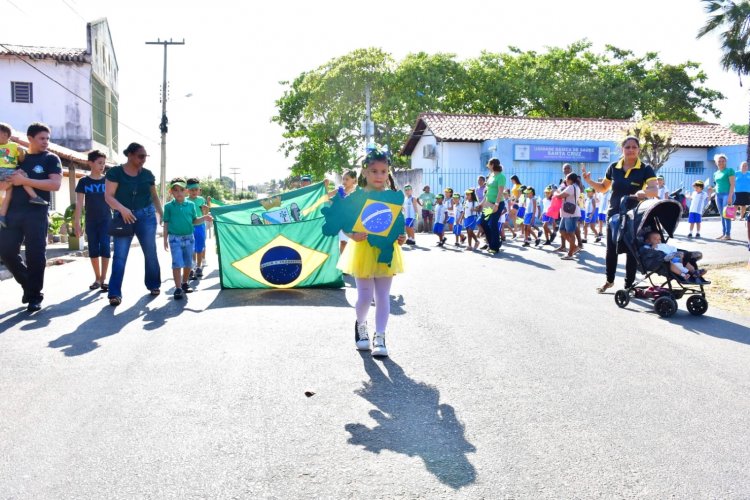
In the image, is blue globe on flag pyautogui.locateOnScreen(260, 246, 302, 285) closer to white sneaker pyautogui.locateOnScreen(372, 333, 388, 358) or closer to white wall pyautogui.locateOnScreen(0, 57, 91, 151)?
white sneaker pyautogui.locateOnScreen(372, 333, 388, 358)

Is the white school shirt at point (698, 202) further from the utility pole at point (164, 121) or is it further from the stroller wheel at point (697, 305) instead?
the utility pole at point (164, 121)

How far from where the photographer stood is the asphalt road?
3307 mm

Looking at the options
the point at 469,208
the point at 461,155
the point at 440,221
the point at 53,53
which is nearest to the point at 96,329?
the point at 469,208

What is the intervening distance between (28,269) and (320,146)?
145ft

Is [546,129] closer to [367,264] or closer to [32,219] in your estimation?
[32,219]

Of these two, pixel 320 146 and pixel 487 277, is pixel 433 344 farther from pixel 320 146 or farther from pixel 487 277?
pixel 320 146

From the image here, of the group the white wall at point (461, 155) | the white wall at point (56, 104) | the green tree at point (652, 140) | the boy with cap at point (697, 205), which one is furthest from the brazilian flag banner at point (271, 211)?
the white wall at point (56, 104)

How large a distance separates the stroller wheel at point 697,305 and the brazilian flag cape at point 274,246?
4335mm

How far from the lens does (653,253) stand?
7.71m

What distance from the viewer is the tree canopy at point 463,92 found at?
47125 millimetres

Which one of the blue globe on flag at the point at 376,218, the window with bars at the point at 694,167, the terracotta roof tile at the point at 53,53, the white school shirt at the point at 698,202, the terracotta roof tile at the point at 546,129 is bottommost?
the blue globe on flag at the point at 376,218

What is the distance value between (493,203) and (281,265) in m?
6.85

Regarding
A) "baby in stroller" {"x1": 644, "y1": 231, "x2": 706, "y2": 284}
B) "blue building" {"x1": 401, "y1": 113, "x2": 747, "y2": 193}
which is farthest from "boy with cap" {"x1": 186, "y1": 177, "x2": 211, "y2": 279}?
"blue building" {"x1": 401, "y1": 113, "x2": 747, "y2": 193}

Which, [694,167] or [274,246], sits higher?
[694,167]
